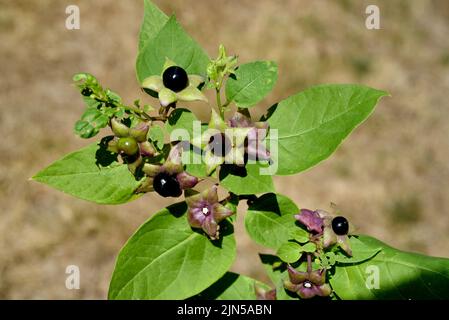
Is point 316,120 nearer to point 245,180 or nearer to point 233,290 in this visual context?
point 245,180

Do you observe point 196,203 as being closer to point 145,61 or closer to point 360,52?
point 145,61

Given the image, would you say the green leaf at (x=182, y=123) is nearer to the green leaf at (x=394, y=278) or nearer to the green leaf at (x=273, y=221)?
the green leaf at (x=273, y=221)

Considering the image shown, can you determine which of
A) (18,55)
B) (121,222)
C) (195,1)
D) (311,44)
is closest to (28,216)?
(121,222)

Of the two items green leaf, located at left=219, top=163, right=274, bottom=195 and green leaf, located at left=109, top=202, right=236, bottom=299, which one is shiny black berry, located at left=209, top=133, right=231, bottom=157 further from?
green leaf, located at left=109, top=202, right=236, bottom=299

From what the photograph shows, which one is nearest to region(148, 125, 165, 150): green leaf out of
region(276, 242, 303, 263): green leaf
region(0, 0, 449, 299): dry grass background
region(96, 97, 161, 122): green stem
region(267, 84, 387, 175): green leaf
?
region(96, 97, 161, 122): green stem

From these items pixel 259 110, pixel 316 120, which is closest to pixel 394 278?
pixel 316 120

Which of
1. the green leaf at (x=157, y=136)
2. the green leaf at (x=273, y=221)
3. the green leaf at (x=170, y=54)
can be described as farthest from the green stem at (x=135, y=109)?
the green leaf at (x=273, y=221)
